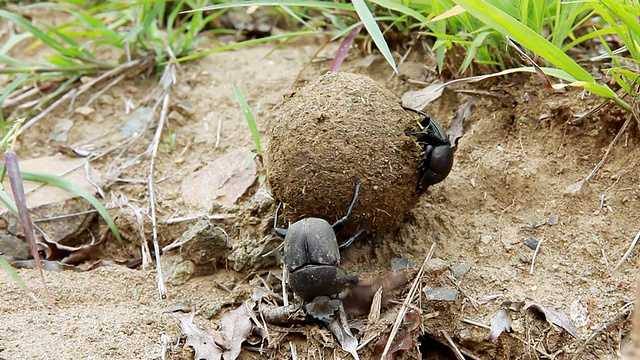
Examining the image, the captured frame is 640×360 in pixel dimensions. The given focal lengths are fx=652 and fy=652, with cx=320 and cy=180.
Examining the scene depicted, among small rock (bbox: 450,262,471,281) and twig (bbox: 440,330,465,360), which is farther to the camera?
small rock (bbox: 450,262,471,281)

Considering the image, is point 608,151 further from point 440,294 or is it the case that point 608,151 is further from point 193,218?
point 193,218

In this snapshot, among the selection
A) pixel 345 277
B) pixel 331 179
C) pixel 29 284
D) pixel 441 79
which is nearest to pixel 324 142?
pixel 331 179

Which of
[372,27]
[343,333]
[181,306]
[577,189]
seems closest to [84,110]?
[181,306]

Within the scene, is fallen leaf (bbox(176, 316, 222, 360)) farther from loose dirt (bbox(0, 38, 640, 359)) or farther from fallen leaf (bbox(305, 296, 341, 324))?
fallen leaf (bbox(305, 296, 341, 324))

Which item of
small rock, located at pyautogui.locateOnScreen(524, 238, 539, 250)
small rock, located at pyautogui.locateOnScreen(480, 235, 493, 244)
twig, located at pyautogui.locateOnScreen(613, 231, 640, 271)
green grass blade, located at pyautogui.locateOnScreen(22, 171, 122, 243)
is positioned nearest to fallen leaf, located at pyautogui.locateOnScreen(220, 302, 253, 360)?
green grass blade, located at pyautogui.locateOnScreen(22, 171, 122, 243)

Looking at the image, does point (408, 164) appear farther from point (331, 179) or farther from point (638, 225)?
point (638, 225)

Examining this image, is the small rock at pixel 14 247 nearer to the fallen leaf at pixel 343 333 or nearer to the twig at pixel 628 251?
the fallen leaf at pixel 343 333
